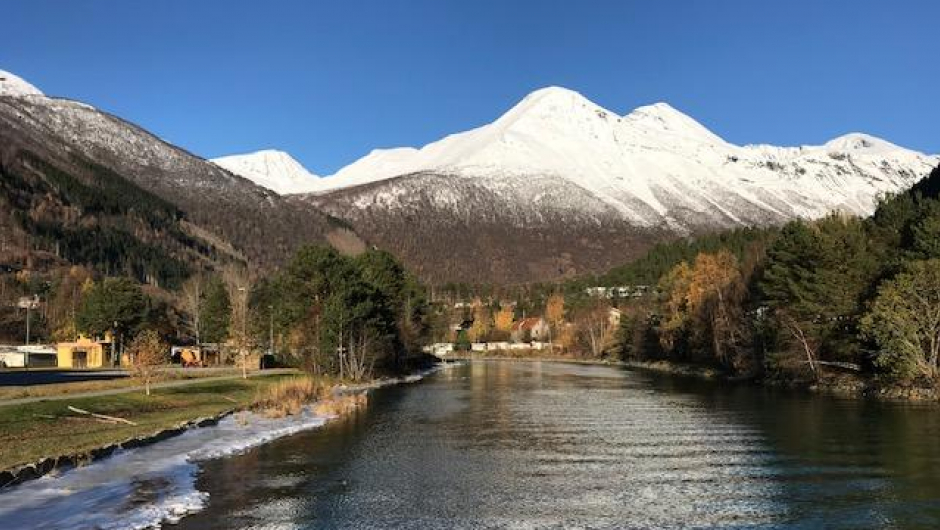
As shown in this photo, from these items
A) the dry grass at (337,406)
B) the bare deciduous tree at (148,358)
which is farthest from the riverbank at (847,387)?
the bare deciduous tree at (148,358)

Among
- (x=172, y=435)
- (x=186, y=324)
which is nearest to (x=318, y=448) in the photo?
(x=172, y=435)

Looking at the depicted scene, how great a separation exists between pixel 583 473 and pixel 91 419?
26072 mm

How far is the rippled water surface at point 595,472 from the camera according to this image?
23.9 m

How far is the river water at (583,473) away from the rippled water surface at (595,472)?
8 cm

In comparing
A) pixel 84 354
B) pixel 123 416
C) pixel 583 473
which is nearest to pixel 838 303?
pixel 583 473

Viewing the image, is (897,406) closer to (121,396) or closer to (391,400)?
(391,400)

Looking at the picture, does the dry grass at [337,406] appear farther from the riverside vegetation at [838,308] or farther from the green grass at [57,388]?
the riverside vegetation at [838,308]

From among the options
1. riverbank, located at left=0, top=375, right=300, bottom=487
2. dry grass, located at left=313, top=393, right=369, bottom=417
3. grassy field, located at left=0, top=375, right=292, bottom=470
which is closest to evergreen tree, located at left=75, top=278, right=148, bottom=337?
grassy field, located at left=0, top=375, right=292, bottom=470

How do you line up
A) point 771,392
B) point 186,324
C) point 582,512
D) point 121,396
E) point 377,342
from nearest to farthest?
point 582,512 → point 121,396 → point 771,392 → point 377,342 → point 186,324

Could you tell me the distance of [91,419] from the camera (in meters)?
42.4

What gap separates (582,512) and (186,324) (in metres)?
179

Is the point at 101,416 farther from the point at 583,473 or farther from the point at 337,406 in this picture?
the point at 583,473

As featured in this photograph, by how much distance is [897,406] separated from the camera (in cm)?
5631

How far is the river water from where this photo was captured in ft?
78.0
